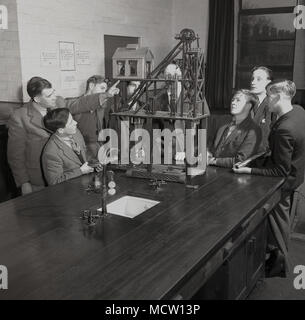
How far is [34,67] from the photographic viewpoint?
4.53 m

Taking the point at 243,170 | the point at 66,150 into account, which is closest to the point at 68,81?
the point at 66,150

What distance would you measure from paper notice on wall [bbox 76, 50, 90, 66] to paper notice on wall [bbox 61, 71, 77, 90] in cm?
19

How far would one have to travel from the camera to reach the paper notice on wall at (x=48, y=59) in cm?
462

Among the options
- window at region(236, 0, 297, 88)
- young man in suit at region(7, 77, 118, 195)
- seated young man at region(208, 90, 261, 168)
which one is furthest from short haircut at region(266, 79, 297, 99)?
window at region(236, 0, 297, 88)

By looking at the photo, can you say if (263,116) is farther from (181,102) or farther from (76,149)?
(76,149)

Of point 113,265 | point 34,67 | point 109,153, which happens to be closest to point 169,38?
point 34,67

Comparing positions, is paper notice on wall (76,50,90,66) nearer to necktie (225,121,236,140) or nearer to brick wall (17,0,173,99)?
brick wall (17,0,173,99)

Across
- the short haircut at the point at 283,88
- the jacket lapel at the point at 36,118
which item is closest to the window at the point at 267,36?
the short haircut at the point at 283,88

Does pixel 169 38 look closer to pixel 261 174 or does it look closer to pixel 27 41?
pixel 27 41

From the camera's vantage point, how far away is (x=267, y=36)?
669 cm

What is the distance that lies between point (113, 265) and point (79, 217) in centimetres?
65

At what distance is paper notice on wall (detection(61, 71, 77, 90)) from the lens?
4.93 meters

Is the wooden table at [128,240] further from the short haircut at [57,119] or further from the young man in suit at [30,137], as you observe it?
the young man in suit at [30,137]
